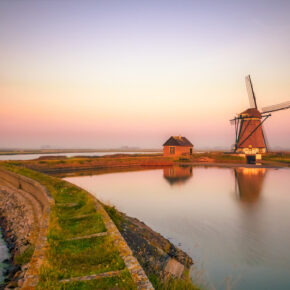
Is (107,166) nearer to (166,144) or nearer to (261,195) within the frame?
(166,144)

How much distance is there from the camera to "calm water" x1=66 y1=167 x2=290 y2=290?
8.30m

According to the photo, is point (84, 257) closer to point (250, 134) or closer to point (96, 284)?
point (96, 284)

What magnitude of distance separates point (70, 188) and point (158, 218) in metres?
8.01

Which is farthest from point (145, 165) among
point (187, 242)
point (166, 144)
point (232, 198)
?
point (187, 242)

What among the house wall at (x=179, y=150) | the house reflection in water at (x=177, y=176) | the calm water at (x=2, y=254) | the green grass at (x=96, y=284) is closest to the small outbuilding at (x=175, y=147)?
the house wall at (x=179, y=150)

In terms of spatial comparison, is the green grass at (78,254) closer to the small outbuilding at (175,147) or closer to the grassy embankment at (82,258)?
the grassy embankment at (82,258)

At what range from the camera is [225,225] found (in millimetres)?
13977

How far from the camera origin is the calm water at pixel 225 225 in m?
8.30

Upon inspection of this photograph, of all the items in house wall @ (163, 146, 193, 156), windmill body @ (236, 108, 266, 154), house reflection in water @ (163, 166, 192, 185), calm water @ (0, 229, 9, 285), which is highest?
windmill body @ (236, 108, 266, 154)

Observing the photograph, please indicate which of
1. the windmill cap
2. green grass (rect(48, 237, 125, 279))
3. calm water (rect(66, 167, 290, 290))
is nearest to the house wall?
the windmill cap

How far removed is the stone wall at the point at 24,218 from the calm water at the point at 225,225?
6260 millimetres

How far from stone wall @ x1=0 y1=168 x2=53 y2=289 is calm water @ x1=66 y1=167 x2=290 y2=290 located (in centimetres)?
626

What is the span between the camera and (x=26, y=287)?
4.28 metres

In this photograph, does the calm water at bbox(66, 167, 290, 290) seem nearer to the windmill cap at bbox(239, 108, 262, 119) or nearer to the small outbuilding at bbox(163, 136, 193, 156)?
the windmill cap at bbox(239, 108, 262, 119)
